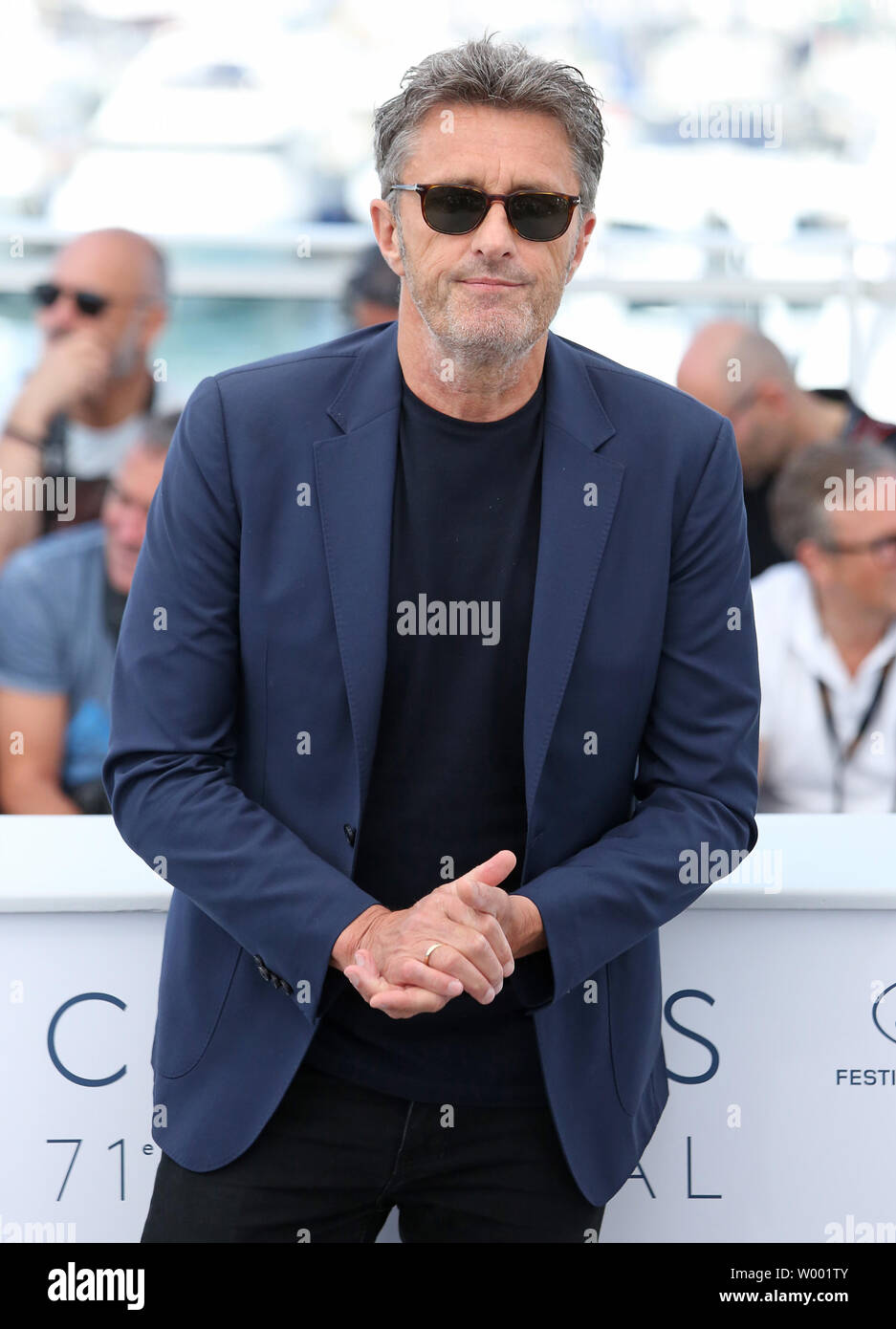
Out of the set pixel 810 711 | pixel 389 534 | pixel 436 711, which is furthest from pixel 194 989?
pixel 810 711

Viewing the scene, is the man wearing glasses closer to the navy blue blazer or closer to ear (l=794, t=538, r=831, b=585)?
the navy blue blazer

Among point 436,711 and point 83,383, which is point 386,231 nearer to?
point 436,711

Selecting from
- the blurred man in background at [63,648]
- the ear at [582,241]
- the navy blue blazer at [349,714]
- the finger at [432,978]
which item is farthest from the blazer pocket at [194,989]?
the blurred man in background at [63,648]

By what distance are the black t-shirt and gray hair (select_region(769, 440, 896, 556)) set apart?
1835 mm

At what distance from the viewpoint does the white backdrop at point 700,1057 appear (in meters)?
1.36

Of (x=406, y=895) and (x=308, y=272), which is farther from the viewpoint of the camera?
(x=308, y=272)

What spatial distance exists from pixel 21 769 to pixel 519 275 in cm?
192

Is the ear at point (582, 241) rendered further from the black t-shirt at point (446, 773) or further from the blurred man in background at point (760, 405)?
the blurred man in background at point (760, 405)

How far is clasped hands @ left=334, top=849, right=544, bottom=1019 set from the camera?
1.07 meters

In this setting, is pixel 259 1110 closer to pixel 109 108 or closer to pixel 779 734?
pixel 779 734

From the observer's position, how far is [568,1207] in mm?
1227

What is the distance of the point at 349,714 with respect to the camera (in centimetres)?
118
